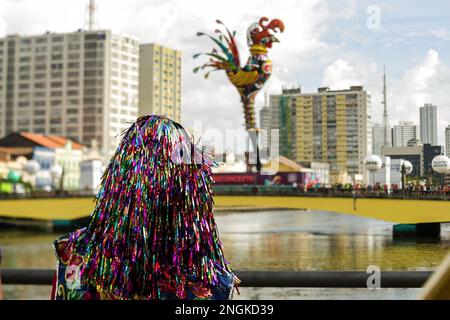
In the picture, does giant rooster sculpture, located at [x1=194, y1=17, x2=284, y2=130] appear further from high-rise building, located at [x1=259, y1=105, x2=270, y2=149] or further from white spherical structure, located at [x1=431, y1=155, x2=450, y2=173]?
white spherical structure, located at [x1=431, y1=155, x2=450, y2=173]

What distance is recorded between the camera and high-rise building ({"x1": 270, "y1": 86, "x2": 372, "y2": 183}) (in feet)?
10.0

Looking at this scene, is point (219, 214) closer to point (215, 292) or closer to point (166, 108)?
point (166, 108)

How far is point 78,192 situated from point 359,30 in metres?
5.21

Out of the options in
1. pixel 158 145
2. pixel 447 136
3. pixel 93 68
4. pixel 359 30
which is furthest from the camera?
pixel 93 68

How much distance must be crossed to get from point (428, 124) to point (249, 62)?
4.76m

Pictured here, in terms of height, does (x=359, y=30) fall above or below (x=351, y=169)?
above

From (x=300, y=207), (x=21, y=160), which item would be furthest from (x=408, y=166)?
(x=21, y=160)

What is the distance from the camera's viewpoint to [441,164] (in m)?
2.16

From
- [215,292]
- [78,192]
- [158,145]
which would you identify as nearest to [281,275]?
[215,292]

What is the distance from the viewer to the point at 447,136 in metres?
2.02

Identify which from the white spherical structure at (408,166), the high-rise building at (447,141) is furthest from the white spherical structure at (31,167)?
the high-rise building at (447,141)

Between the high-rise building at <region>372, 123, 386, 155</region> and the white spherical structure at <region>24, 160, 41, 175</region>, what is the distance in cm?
1023

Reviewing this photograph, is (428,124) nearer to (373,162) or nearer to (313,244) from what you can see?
(373,162)

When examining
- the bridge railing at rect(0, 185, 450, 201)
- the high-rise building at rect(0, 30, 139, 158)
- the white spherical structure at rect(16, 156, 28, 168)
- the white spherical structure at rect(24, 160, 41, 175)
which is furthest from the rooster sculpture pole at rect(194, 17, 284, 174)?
the high-rise building at rect(0, 30, 139, 158)
